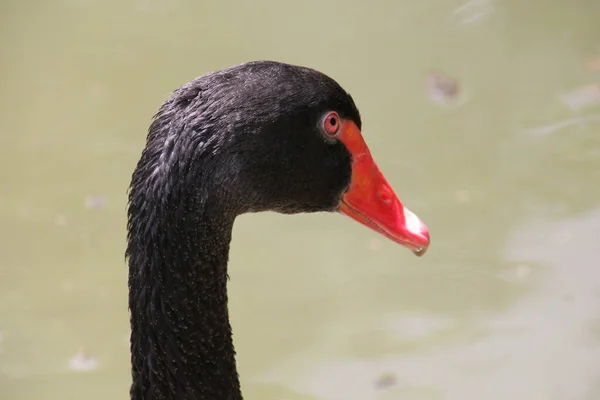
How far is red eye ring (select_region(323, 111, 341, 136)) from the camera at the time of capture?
1935mm

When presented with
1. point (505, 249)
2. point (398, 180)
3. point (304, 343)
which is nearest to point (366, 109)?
point (398, 180)

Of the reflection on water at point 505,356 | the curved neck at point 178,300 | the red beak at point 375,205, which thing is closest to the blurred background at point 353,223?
the reflection on water at point 505,356

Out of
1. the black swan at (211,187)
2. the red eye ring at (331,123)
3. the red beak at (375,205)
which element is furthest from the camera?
the red beak at (375,205)

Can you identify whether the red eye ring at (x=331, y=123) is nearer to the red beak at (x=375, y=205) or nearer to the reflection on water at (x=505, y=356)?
the red beak at (x=375, y=205)

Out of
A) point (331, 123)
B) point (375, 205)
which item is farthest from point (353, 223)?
point (331, 123)

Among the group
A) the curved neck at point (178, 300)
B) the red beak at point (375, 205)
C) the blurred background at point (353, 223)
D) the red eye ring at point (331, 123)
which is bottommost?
the curved neck at point (178, 300)

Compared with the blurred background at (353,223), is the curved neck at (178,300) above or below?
below

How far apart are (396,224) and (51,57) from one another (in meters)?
2.88

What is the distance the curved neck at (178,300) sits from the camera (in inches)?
70.5

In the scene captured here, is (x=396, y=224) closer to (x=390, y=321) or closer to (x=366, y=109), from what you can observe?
(x=390, y=321)

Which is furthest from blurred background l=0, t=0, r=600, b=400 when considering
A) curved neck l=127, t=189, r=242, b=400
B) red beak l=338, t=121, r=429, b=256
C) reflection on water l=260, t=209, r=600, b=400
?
curved neck l=127, t=189, r=242, b=400

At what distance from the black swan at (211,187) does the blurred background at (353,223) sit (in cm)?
82

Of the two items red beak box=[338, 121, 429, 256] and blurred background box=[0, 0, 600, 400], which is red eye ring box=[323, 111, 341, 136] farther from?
blurred background box=[0, 0, 600, 400]

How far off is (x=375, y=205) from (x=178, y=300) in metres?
0.55
